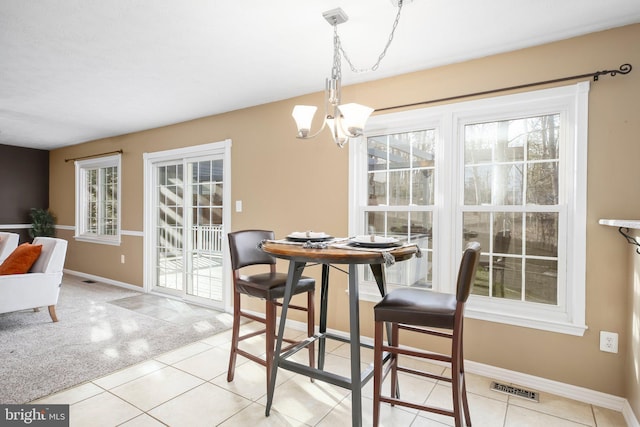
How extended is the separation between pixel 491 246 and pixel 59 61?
366 centimetres

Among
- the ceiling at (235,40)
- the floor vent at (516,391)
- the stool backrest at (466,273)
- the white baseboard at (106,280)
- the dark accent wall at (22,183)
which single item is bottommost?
the floor vent at (516,391)

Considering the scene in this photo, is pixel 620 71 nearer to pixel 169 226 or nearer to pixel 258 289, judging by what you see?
pixel 258 289

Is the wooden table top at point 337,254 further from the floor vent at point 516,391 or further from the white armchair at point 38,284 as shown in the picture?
the white armchair at point 38,284

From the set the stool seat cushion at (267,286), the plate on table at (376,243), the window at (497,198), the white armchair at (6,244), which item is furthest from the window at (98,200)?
the plate on table at (376,243)

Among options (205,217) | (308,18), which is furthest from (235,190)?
(308,18)

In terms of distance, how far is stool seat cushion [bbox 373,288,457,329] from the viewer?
1.69 metres

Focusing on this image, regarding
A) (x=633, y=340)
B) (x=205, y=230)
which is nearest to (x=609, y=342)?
(x=633, y=340)

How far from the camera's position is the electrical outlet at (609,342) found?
7.29 feet

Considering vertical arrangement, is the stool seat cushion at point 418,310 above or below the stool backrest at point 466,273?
below

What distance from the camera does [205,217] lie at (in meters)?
4.53

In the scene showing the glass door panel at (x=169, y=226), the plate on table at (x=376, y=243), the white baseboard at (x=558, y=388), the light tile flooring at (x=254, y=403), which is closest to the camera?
the plate on table at (x=376, y=243)

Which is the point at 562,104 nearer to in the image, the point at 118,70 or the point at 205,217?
the point at 118,70

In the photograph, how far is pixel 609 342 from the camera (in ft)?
7.34

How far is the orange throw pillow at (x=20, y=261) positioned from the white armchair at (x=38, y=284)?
72 millimetres
